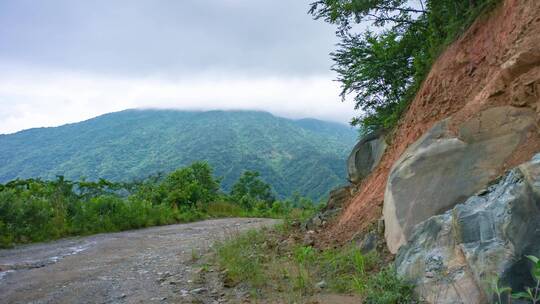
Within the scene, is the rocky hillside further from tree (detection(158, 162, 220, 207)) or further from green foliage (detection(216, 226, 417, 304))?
tree (detection(158, 162, 220, 207))

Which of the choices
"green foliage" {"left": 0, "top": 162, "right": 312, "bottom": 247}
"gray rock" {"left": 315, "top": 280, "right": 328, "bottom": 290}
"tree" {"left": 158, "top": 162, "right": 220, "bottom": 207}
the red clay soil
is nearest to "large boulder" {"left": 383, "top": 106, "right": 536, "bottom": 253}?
the red clay soil

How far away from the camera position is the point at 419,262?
4.53m

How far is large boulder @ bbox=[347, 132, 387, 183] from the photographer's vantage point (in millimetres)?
10984

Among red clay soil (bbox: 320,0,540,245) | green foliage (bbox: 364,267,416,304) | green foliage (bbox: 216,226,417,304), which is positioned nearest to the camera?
green foliage (bbox: 364,267,416,304)

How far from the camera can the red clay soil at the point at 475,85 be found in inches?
230

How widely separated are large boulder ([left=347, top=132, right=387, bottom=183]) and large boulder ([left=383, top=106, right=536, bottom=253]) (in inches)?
162

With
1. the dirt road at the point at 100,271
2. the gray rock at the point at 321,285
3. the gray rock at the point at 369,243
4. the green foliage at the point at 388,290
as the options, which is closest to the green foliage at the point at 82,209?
the dirt road at the point at 100,271

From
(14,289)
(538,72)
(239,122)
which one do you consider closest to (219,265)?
(14,289)

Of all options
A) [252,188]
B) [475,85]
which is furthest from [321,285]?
[252,188]

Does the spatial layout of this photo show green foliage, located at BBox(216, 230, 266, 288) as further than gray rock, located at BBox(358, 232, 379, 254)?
No

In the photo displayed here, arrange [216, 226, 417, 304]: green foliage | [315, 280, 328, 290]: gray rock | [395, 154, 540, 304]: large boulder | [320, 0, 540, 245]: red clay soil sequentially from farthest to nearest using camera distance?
[320, 0, 540, 245]: red clay soil
[315, 280, 328, 290]: gray rock
[216, 226, 417, 304]: green foliage
[395, 154, 540, 304]: large boulder

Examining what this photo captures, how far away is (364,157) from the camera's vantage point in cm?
1122

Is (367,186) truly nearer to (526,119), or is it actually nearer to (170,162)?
(526,119)

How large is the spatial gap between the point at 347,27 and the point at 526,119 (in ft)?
25.9
